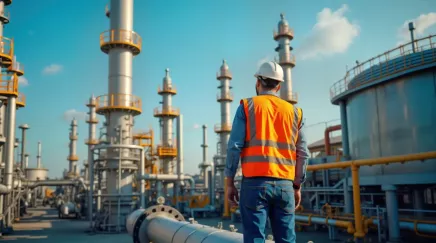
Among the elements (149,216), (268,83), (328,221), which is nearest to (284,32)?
(328,221)

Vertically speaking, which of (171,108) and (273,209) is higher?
(171,108)

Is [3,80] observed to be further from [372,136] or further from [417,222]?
[417,222]

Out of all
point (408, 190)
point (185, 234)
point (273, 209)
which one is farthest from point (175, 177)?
point (273, 209)

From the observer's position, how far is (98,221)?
17859 millimetres

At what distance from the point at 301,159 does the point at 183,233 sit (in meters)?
3.97

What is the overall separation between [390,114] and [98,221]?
13707mm

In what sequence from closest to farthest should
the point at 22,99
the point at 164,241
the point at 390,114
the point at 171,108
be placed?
the point at 164,241
the point at 390,114
the point at 22,99
the point at 171,108

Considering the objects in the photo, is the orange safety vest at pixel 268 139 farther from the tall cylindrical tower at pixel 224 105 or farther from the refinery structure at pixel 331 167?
the tall cylindrical tower at pixel 224 105

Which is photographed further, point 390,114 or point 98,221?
point 98,221

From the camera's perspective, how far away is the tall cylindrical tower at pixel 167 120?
32531mm

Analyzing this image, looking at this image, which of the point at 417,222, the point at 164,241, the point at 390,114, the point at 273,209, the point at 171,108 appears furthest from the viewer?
the point at 171,108

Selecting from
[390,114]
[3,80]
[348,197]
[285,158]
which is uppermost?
[3,80]

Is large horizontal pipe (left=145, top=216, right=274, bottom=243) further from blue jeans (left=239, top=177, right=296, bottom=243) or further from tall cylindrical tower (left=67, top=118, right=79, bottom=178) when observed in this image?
tall cylindrical tower (left=67, top=118, right=79, bottom=178)

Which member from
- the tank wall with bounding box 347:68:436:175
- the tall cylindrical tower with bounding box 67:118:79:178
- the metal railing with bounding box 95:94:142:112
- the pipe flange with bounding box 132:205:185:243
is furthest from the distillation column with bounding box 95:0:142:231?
the tall cylindrical tower with bounding box 67:118:79:178
